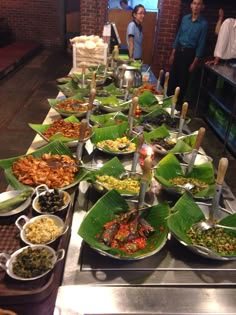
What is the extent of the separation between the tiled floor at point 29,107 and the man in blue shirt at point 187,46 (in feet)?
2.91

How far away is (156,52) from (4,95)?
323cm

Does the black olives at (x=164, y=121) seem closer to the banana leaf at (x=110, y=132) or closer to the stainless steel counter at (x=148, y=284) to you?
the banana leaf at (x=110, y=132)

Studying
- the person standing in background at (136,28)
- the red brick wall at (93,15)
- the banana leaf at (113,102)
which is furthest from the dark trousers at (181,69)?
the banana leaf at (113,102)

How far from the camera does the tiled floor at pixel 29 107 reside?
4.09 meters

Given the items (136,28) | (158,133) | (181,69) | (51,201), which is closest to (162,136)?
(158,133)

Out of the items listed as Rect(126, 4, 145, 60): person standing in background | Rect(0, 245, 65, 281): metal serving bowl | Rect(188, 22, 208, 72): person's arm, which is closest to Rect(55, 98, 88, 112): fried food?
Rect(0, 245, 65, 281): metal serving bowl

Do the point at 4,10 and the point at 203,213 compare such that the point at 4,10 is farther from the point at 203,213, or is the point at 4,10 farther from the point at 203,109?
the point at 203,213

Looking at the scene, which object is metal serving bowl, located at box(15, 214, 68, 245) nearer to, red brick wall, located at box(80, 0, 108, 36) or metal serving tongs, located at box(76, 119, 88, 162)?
metal serving tongs, located at box(76, 119, 88, 162)

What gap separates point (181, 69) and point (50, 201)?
489 cm

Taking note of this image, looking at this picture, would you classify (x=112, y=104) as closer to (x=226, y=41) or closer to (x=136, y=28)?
(x=136, y=28)

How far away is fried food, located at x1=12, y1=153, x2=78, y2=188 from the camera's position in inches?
58.2

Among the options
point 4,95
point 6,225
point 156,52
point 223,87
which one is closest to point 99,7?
point 156,52

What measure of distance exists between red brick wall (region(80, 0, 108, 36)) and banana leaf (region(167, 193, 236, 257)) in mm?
5845

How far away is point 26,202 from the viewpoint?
1358 mm
